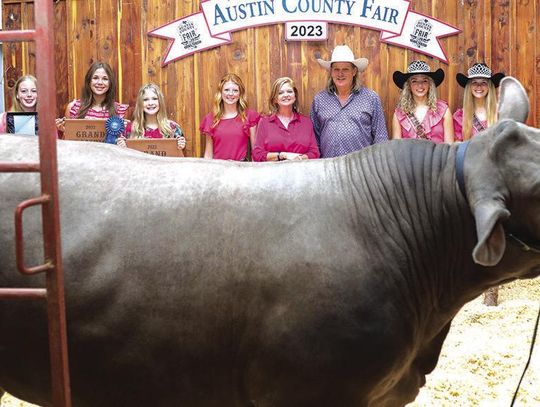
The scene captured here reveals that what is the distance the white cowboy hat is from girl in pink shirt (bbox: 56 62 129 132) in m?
1.85

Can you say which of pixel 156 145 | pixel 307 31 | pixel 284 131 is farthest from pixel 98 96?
pixel 307 31

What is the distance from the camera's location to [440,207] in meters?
2.51

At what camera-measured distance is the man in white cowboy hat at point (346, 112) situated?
6984 mm

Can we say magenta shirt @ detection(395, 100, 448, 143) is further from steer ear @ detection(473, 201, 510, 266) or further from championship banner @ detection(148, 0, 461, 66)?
steer ear @ detection(473, 201, 510, 266)

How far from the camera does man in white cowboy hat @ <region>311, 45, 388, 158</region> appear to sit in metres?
6.98

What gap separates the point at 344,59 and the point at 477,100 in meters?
1.25

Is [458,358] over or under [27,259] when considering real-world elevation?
under

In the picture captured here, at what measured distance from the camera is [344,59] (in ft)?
23.8

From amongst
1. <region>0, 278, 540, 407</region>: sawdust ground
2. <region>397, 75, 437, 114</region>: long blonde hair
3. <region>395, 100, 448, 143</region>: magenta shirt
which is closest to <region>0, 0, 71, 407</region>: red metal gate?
<region>0, 278, 540, 407</region>: sawdust ground

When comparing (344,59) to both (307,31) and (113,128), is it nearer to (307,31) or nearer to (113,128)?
(307,31)

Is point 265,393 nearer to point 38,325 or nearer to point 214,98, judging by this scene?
point 38,325

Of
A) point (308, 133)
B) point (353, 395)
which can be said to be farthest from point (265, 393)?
point (308, 133)

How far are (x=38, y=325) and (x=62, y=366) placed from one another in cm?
34

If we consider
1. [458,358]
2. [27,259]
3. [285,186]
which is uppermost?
[285,186]
